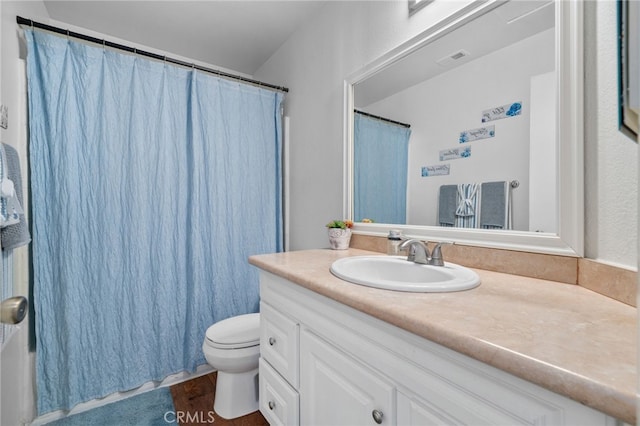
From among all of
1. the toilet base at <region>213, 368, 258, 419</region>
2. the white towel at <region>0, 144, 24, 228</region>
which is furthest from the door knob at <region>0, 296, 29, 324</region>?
the toilet base at <region>213, 368, 258, 419</region>

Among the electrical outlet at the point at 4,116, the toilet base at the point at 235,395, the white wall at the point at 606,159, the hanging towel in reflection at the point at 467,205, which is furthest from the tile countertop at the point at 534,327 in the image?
the electrical outlet at the point at 4,116

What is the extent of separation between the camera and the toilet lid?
1425mm

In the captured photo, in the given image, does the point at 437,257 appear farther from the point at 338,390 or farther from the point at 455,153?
Result: the point at 338,390

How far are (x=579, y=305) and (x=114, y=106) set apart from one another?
2.16 m

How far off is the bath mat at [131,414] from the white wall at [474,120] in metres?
1.65

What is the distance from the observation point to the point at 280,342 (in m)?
1.11

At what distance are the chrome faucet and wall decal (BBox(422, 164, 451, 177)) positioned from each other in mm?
340

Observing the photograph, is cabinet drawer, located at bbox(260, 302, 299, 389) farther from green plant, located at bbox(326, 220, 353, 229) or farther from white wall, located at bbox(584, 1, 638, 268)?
white wall, located at bbox(584, 1, 638, 268)

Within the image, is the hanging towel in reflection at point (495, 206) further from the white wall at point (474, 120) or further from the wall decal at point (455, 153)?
the wall decal at point (455, 153)

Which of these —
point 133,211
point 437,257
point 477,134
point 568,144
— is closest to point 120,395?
point 133,211

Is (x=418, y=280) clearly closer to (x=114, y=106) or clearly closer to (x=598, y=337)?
(x=598, y=337)

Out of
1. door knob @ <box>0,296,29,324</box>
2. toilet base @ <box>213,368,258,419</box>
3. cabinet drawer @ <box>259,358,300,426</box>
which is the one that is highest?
door knob @ <box>0,296,29,324</box>

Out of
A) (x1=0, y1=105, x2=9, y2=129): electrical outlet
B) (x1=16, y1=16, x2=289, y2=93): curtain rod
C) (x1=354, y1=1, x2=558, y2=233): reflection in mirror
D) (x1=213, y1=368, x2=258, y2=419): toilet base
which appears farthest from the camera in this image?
(x1=213, y1=368, x2=258, y2=419): toilet base

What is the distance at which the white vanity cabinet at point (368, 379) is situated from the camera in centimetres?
47
